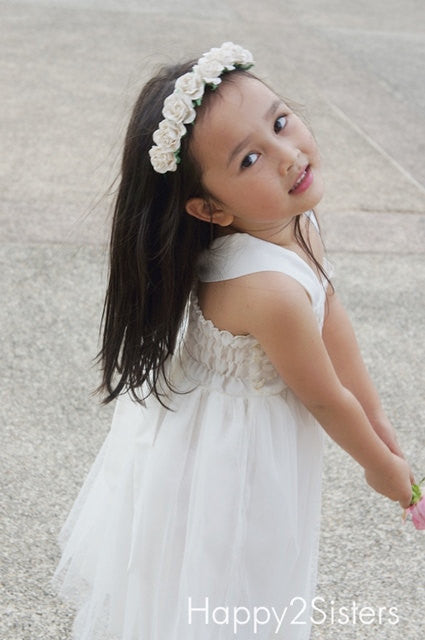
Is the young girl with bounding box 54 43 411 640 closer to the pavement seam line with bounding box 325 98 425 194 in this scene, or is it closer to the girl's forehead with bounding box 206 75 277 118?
the girl's forehead with bounding box 206 75 277 118

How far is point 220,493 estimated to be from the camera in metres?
1.84

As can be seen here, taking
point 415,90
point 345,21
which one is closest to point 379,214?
point 415,90

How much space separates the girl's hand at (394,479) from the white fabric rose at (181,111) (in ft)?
2.54

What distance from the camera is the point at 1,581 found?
7.79 ft

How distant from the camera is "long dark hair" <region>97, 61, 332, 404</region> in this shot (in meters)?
1.74

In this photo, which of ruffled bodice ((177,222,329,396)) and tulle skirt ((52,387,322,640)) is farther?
tulle skirt ((52,387,322,640))

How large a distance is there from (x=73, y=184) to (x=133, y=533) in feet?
9.57

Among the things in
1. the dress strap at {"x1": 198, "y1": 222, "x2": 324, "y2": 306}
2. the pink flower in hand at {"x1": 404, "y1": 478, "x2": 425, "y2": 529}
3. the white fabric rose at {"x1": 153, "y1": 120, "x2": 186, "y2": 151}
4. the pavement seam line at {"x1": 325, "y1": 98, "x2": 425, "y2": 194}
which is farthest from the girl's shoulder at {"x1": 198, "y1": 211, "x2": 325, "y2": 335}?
the pavement seam line at {"x1": 325, "y1": 98, "x2": 425, "y2": 194}

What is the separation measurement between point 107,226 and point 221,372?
2494 mm

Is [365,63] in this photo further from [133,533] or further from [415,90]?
[133,533]

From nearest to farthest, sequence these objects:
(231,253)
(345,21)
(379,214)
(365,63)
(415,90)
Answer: (231,253), (379,214), (415,90), (365,63), (345,21)

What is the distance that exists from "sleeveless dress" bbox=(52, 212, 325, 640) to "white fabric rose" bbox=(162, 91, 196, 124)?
0.26 metres

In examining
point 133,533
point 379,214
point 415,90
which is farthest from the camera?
point 415,90

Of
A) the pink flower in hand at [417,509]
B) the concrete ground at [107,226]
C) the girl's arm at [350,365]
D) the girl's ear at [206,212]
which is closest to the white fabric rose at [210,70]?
the girl's ear at [206,212]
